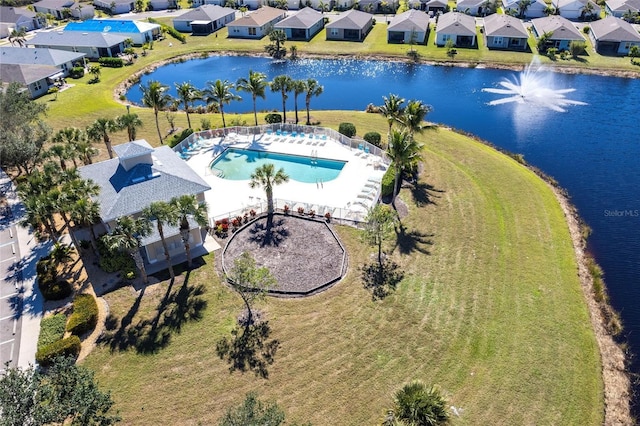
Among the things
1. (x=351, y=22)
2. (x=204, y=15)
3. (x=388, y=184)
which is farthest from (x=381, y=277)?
(x=204, y=15)

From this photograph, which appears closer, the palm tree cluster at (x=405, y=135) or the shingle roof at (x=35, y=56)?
the palm tree cluster at (x=405, y=135)

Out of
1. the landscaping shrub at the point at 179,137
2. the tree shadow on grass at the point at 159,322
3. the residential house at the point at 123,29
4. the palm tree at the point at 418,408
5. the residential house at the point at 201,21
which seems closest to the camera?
the palm tree at the point at 418,408

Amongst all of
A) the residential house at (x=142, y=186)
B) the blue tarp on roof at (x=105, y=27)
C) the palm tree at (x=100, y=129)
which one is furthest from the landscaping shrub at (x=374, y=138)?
the blue tarp on roof at (x=105, y=27)

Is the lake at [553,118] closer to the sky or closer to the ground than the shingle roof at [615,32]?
closer to the ground

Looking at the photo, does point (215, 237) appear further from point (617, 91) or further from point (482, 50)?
point (482, 50)

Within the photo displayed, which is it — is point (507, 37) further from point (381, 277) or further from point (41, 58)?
point (41, 58)

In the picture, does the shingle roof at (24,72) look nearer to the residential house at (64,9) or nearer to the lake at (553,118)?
the lake at (553,118)
